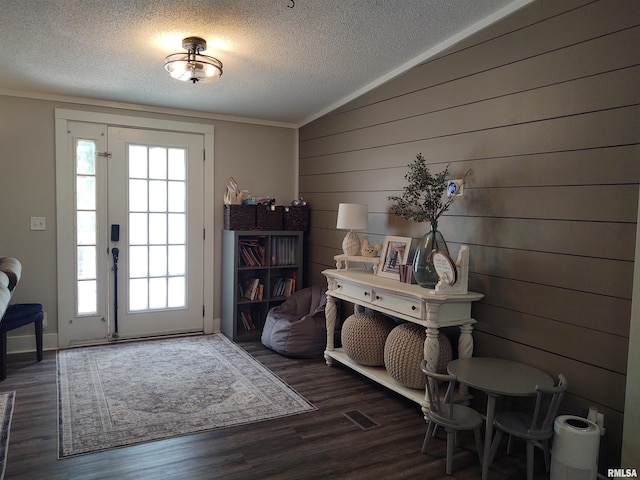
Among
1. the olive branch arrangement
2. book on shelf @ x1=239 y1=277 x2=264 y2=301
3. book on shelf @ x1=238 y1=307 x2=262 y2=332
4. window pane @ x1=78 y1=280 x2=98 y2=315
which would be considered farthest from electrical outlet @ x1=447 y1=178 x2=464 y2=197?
window pane @ x1=78 y1=280 x2=98 y2=315

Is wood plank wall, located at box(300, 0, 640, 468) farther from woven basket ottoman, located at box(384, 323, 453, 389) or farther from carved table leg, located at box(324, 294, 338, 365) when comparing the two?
carved table leg, located at box(324, 294, 338, 365)

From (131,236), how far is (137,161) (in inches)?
29.1

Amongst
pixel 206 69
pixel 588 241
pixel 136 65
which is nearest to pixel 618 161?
pixel 588 241

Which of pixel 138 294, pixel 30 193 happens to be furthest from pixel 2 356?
pixel 30 193

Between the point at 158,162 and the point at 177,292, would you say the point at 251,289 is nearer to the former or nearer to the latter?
the point at 177,292

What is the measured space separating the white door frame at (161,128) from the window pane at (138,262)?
0.59 metres

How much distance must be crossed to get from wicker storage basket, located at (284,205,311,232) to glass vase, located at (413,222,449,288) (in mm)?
2182

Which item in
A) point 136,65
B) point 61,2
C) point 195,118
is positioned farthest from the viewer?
point 195,118

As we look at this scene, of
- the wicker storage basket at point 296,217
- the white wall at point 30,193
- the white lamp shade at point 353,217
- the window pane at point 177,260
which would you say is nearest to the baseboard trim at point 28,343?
the white wall at point 30,193

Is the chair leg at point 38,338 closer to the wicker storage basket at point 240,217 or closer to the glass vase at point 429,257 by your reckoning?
the wicker storage basket at point 240,217

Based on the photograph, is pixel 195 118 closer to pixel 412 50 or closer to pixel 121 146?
pixel 121 146

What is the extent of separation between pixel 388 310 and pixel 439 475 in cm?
111

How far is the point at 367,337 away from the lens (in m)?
3.48

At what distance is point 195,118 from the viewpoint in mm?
4855
